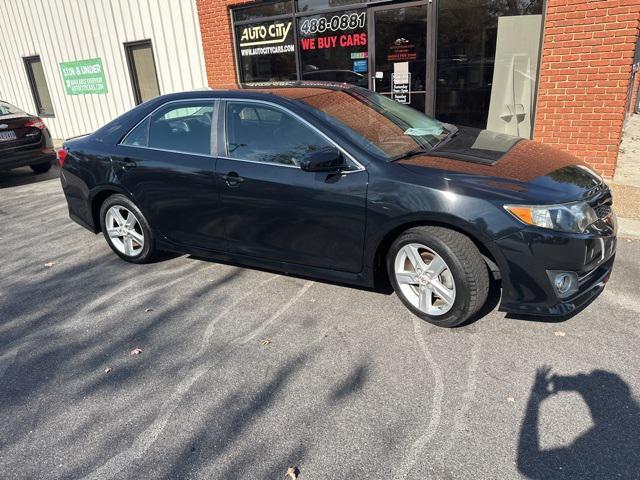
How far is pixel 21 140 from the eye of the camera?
28.4 feet

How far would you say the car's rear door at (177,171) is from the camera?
4.07 m

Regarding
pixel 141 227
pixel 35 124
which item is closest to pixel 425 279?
pixel 141 227

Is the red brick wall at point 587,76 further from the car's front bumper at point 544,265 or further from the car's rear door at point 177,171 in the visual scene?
the car's rear door at point 177,171

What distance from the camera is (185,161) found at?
4121 mm

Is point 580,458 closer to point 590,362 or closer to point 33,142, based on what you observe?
point 590,362

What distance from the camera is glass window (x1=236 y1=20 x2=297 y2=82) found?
8.95m

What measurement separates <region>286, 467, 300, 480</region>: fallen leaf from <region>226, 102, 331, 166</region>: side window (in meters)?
2.10

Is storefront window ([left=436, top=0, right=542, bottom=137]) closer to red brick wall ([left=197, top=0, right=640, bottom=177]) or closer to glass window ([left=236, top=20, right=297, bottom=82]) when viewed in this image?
red brick wall ([left=197, top=0, right=640, bottom=177])

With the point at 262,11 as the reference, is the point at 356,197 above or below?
below

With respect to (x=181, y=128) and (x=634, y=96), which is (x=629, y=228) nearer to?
(x=181, y=128)

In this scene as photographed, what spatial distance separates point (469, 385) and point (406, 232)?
1.05 m

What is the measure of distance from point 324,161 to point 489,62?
4929 millimetres

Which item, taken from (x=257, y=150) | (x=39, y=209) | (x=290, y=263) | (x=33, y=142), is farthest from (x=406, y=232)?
(x=33, y=142)

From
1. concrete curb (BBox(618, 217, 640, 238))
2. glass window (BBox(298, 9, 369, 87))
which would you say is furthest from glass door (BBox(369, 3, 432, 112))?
concrete curb (BBox(618, 217, 640, 238))
